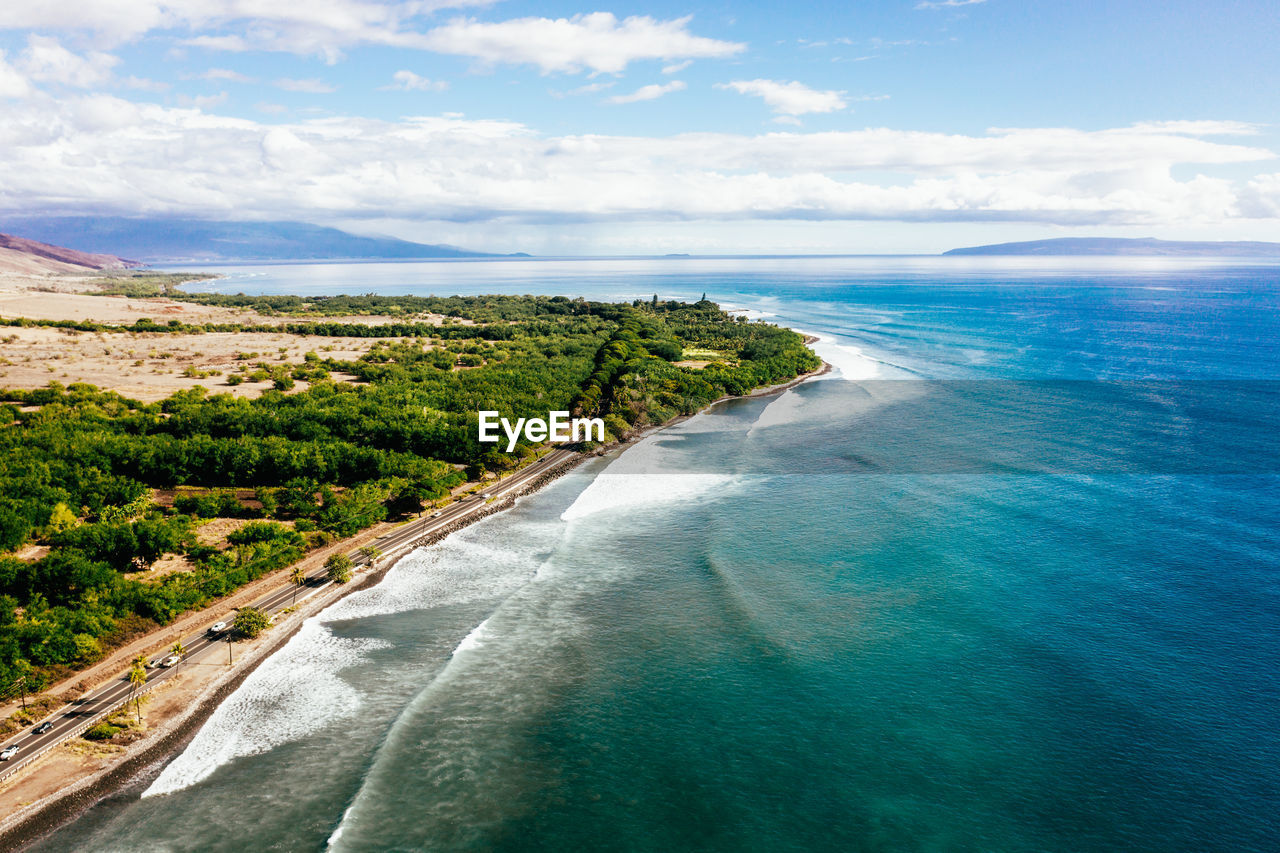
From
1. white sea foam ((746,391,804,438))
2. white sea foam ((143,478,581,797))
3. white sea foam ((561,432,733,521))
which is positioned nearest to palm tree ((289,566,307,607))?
white sea foam ((143,478,581,797))

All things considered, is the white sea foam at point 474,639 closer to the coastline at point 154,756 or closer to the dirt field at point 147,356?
the coastline at point 154,756

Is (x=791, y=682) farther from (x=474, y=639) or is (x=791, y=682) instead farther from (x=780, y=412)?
(x=780, y=412)

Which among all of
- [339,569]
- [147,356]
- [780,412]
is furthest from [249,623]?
[147,356]

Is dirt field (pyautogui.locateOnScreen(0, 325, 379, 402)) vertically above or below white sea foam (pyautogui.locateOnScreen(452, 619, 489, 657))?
above

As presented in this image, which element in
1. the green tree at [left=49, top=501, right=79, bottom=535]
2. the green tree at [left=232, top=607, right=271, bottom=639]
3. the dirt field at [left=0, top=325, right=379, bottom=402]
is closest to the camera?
the green tree at [left=232, top=607, right=271, bottom=639]

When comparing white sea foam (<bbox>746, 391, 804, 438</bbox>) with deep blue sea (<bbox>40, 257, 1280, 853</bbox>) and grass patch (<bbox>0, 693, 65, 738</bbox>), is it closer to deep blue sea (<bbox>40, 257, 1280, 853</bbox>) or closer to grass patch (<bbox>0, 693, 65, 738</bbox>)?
deep blue sea (<bbox>40, 257, 1280, 853</bbox>)

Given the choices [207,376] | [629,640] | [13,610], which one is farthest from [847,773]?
[207,376]
